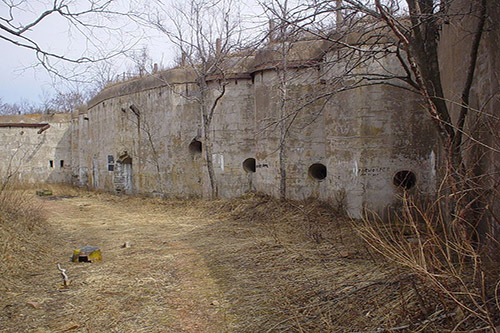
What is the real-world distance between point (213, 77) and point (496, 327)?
35.9ft

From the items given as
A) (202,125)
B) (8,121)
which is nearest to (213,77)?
(202,125)

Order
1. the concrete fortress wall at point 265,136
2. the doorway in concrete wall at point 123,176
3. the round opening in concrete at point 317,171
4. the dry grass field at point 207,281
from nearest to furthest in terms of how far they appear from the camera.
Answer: the dry grass field at point 207,281, the concrete fortress wall at point 265,136, the round opening in concrete at point 317,171, the doorway in concrete wall at point 123,176

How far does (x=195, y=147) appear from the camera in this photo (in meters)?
13.1

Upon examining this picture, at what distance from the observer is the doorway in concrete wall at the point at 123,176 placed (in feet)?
53.2

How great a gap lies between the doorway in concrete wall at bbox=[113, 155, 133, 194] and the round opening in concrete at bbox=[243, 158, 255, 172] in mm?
6686

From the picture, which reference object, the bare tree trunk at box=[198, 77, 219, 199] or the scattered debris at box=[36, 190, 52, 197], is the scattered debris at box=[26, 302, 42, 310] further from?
the scattered debris at box=[36, 190, 52, 197]

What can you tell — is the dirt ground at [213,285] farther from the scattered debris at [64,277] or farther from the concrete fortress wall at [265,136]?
the concrete fortress wall at [265,136]

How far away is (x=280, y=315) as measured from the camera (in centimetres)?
356

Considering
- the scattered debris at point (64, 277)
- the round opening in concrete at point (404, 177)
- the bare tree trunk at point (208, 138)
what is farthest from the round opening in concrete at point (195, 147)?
the scattered debris at point (64, 277)

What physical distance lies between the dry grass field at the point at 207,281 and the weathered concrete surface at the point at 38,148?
47.2ft

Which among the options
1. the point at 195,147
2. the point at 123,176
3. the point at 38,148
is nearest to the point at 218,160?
the point at 195,147

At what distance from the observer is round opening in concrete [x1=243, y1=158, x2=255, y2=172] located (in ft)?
38.4

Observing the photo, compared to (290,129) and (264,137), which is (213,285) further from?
(264,137)

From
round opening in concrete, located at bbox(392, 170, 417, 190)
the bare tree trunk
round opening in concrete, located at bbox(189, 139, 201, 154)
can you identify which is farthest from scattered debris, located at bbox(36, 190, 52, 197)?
round opening in concrete, located at bbox(392, 170, 417, 190)
